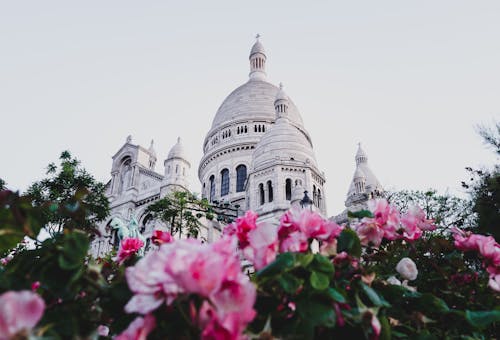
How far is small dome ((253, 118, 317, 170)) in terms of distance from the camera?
29562mm

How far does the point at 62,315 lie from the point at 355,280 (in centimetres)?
126

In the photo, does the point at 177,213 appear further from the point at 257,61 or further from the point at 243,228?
the point at 257,61

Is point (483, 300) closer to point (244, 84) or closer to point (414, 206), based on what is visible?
point (414, 206)

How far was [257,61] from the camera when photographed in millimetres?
54219

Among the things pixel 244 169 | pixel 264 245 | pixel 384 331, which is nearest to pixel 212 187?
pixel 244 169

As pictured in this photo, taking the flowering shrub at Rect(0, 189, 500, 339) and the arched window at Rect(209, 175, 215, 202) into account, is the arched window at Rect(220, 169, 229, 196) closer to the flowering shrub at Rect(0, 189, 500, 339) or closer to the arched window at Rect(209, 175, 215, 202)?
the arched window at Rect(209, 175, 215, 202)

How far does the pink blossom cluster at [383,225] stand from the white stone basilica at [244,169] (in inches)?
832

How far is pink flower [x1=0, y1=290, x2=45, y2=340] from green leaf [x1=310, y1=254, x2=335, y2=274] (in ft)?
3.31

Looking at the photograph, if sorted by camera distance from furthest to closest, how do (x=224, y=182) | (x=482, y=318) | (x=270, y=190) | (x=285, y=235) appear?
(x=224, y=182)
(x=270, y=190)
(x=285, y=235)
(x=482, y=318)

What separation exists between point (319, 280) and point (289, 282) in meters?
0.13

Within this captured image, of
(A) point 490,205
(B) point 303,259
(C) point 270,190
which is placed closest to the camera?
(B) point 303,259

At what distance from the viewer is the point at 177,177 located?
99.1 ft

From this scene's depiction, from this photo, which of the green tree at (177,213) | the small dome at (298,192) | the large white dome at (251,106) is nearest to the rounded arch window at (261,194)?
the small dome at (298,192)

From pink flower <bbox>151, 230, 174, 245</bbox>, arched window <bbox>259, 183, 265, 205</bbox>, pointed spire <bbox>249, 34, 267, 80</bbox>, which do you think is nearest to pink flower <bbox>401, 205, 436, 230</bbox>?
pink flower <bbox>151, 230, 174, 245</bbox>
